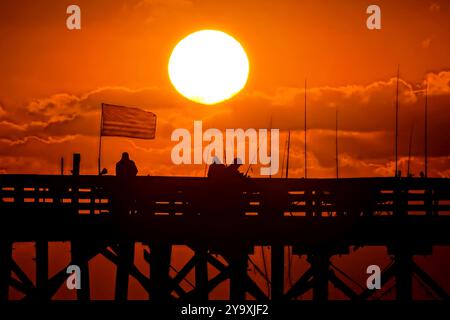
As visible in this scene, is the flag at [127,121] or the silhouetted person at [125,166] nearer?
the silhouetted person at [125,166]

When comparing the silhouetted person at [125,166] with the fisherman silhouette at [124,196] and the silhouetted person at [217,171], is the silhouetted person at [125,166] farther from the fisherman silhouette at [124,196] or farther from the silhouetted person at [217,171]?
the silhouetted person at [217,171]

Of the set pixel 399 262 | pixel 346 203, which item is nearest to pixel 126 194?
pixel 346 203

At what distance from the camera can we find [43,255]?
2945cm

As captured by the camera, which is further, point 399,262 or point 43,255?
point 43,255

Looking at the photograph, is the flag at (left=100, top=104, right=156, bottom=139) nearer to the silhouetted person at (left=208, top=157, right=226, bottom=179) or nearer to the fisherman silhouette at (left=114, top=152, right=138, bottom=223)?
the silhouetted person at (left=208, top=157, right=226, bottom=179)

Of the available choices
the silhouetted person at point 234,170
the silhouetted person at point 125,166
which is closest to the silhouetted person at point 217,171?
the silhouetted person at point 234,170

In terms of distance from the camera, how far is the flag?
34031 millimetres

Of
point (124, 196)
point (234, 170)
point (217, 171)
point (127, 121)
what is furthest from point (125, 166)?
point (127, 121)

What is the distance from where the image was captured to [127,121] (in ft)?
112

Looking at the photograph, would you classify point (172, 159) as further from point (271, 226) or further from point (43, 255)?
point (271, 226)

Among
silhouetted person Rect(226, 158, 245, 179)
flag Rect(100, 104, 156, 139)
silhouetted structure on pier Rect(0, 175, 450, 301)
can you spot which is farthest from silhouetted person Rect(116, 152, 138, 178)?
flag Rect(100, 104, 156, 139)

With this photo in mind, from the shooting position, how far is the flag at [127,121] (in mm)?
34031

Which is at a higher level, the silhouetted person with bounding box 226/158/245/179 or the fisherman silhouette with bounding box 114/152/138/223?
the silhouetted person with bounding box 226/158/245/179
